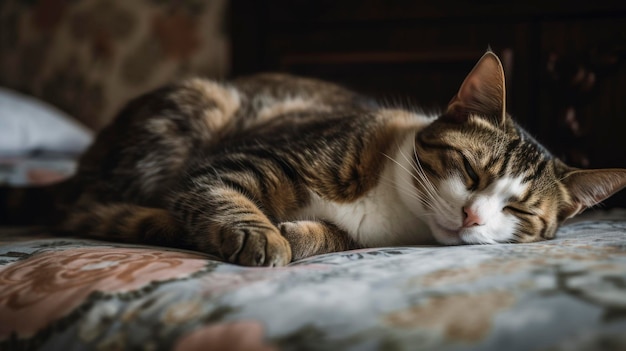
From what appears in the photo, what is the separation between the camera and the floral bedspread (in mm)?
547

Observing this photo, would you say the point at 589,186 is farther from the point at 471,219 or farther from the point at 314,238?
the point at 314,238

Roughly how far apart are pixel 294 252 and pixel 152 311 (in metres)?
0.34

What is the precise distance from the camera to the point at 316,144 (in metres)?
1.15

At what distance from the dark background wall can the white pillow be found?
2.42ft

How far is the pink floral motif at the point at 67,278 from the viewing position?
0.73 m

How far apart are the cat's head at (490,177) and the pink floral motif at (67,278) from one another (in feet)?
1.50

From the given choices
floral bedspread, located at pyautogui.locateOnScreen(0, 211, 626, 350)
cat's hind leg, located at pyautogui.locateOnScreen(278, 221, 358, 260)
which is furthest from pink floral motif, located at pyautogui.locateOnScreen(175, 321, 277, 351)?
cat's hind leg, located at pyautogui.locateOnScreen(278, 221, 358, 260)

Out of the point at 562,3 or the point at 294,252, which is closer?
the point at 294,252

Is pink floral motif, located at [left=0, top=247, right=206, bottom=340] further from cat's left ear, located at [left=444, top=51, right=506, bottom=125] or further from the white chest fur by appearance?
cat's left ear, located at [left=444, top=51, right=506, bottom=125]

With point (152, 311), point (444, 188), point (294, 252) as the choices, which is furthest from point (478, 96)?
point (152, 311)

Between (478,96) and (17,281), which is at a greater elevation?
(478,96)

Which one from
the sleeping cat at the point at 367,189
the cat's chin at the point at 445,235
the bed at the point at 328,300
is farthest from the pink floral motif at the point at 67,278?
the cat's chin at the point at 445,235

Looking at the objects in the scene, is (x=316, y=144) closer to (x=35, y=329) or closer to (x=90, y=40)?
(x=35, y=329)

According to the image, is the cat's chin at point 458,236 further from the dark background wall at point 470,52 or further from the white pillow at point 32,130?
the white pillow at point 32,130
